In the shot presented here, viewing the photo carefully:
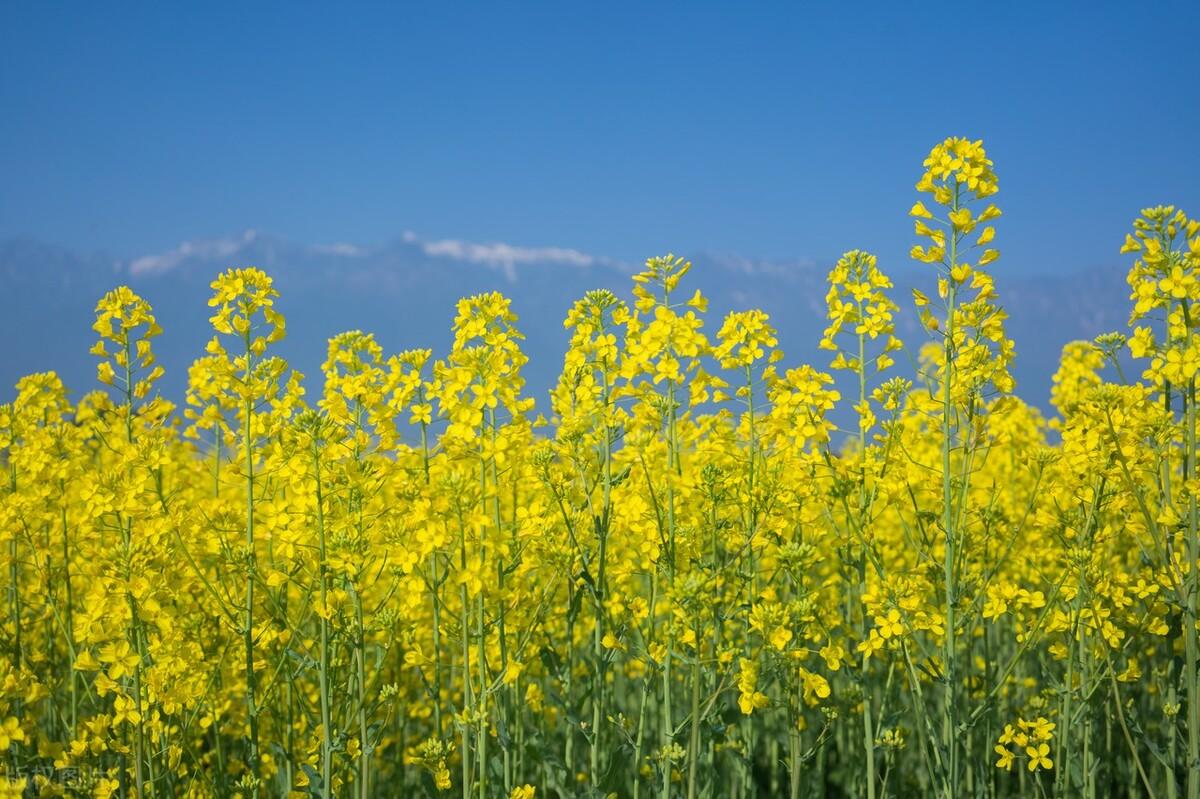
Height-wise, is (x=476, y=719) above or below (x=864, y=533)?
below

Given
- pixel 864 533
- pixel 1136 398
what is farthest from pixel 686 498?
pixel 1136 398

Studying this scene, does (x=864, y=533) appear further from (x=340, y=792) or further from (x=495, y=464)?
(x=340, y=792)

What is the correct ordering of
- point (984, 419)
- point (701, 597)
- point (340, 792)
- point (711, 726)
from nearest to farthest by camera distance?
point (701, 597)
point (711, 726)
point (984, 419)
point (340, 792)

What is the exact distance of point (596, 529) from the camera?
14.2ft

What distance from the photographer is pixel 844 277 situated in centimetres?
476

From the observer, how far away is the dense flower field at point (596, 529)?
378 cm

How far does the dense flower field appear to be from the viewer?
378 cm

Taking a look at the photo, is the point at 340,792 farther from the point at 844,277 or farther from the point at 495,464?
the point at 844,277

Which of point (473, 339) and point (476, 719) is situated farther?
point (473, 339)

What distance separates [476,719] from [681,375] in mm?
1778

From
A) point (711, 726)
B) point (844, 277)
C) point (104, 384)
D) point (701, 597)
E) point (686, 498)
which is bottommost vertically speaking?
point (711, 726)

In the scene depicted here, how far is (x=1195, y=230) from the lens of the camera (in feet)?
14.2

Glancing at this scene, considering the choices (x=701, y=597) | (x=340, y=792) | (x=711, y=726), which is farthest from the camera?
(x=340, y=792)

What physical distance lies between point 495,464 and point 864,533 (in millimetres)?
1800
